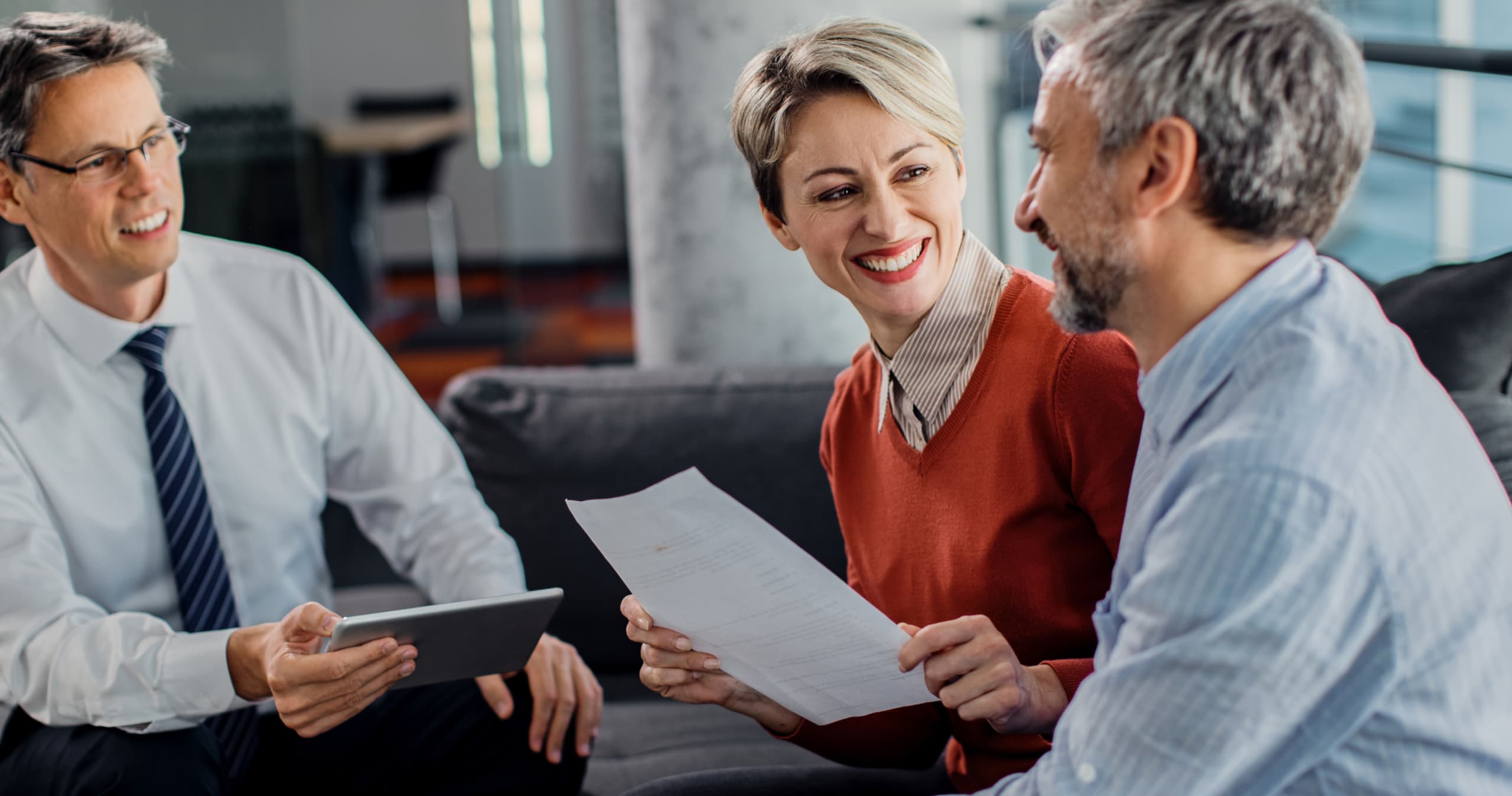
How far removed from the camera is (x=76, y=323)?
1.58m

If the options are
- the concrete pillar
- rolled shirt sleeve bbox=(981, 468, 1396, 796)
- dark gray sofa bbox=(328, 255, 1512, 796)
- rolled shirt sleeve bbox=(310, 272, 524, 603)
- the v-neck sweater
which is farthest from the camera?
the concrete pillar

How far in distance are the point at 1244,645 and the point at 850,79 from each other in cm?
69

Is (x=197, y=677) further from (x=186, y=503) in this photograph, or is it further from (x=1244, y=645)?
(x=1244, y=645)

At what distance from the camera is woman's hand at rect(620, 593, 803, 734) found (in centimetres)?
123

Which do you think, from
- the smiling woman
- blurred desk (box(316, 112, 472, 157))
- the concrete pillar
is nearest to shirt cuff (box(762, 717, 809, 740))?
the smiling woman

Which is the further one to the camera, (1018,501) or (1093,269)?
(1018,501)

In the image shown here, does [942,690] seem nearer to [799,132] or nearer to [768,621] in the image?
[768,621]

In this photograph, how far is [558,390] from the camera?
6.66 feet

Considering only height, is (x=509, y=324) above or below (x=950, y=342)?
below

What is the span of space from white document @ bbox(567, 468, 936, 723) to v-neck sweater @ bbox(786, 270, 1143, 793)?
16cm

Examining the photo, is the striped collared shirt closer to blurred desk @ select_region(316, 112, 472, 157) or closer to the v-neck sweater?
the v-neck sweater

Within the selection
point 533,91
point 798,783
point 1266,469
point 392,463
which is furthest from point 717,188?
point 533,91

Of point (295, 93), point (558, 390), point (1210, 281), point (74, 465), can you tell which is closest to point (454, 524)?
point (558, 390)

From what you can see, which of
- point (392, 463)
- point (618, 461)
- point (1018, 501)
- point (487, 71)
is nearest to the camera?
point (1018, 501)
